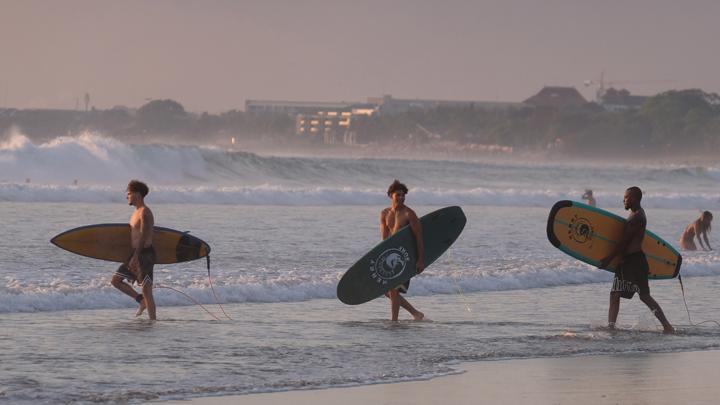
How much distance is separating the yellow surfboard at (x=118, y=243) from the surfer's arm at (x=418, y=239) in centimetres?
187

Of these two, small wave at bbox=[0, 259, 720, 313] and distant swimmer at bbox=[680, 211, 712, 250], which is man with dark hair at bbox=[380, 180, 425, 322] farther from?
distant swimmer at bbox=[680, 211, 712, 250]

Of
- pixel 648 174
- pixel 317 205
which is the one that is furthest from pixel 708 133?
pixel 317 205

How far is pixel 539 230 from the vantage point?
2484 centimetres

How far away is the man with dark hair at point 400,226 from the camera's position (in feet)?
38.1

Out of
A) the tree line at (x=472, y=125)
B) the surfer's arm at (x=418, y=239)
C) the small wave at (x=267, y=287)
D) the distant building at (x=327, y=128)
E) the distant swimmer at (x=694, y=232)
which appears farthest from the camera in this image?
the distant building at (x=327, y=128)

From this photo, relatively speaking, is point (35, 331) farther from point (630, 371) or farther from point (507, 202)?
point (507, 202)

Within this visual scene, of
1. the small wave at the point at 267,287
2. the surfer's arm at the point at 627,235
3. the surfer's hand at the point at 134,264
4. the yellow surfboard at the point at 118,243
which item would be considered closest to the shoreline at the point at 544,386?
the surfer's arm at the point at 627,235

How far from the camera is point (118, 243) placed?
38.9ft

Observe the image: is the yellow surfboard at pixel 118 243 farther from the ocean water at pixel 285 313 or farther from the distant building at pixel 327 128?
the distant building at pixel 327 128

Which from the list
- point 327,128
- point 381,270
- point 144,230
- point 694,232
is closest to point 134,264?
point 144,230

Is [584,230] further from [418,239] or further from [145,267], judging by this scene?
[145,267]

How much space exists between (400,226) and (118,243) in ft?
8.33

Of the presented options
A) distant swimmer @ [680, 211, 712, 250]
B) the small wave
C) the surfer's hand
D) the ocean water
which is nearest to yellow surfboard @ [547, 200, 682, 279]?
the ocean water

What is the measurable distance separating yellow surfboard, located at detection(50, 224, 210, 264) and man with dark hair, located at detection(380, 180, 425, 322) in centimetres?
167
